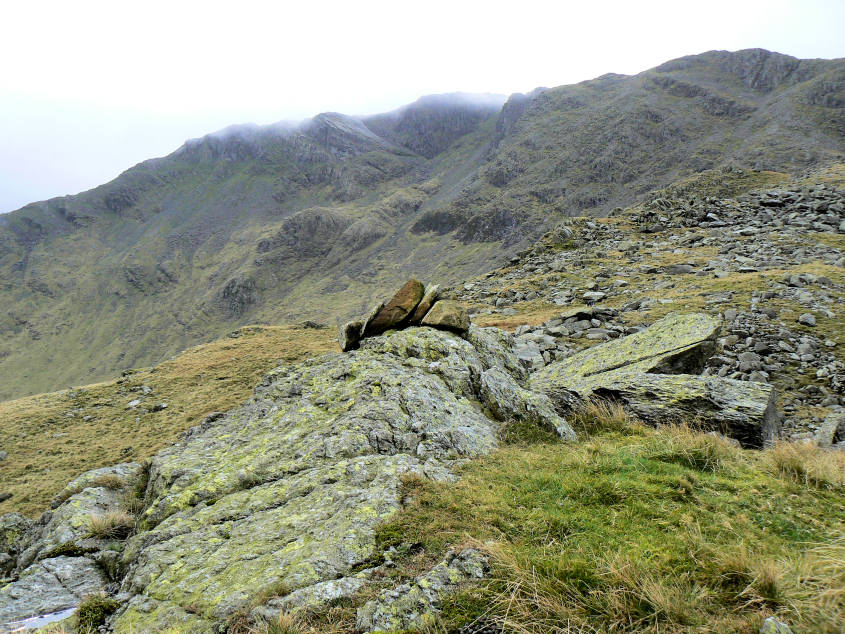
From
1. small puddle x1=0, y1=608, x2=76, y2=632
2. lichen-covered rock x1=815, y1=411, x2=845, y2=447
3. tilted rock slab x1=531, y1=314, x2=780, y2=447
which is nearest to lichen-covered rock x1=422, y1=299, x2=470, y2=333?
tilted rock slab x1=531, y1=314, x2=780, y2=447

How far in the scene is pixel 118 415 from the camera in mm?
23453

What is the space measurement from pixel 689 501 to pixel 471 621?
3502mm

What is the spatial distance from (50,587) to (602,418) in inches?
443

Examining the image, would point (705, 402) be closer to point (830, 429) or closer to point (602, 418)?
point (602, 418)

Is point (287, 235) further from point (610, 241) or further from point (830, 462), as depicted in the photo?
point (830, 462)

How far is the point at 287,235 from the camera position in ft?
615

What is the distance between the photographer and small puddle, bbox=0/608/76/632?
19.2ft

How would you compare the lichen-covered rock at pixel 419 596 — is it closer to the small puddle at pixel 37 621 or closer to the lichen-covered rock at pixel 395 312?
the small puddle at pixel 37 621

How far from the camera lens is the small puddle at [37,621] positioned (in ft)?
19.2

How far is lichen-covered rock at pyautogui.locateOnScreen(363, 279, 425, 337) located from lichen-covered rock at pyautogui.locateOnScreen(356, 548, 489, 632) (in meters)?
9.89

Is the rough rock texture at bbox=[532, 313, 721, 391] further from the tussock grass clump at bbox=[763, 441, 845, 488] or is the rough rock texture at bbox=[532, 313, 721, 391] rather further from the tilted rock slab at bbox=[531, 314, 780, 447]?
the tussock grass clump at bbox=[763, 441, 845, 488]

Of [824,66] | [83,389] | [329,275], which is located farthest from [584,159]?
[83,389]

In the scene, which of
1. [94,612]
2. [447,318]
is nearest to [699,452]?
[447,318]

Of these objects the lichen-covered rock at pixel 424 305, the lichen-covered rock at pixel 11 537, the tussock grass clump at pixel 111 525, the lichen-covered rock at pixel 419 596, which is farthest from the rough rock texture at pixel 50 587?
the lichen-covered rock at pixel 424 305
